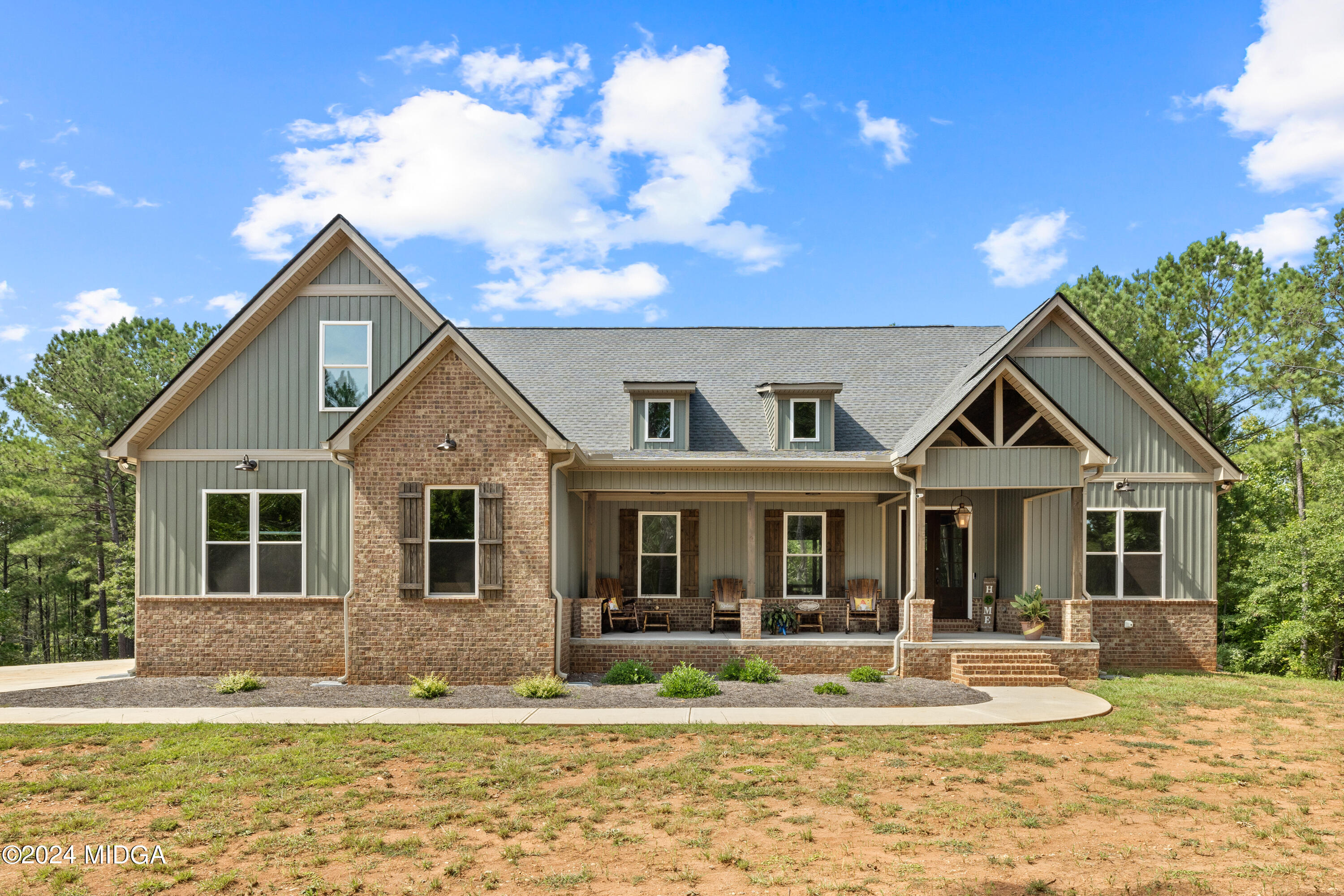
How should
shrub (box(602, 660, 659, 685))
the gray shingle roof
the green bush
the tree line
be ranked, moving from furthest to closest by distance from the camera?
the tree line → the gray shingle roof → the green bush → shrub (box(602, 660, 659, 685))

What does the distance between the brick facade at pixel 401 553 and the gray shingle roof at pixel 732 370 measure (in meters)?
3.03

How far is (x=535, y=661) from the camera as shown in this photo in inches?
494

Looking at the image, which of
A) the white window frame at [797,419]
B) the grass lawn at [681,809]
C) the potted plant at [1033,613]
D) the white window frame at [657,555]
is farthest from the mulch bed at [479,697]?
the white window frame at [797,419]

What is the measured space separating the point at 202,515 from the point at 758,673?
9.85m

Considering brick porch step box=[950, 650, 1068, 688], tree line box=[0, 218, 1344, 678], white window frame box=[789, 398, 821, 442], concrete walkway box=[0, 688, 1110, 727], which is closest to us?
concrete walkway box=[0, 688, 1110, 727]

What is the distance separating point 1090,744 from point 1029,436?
21.2 feet

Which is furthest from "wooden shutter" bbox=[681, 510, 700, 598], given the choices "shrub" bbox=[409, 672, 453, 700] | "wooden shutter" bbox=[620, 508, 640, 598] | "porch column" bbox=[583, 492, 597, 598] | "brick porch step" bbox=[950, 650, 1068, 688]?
"shrub" bbox=[409, 672, 453, 700]

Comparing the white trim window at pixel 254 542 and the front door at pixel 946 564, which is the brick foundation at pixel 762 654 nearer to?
the front door at pixel 946 564

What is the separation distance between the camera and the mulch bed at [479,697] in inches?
438

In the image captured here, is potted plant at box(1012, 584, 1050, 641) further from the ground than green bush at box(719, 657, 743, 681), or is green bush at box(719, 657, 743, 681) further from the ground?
potted plant at box(1012, 584, 1050, 641)

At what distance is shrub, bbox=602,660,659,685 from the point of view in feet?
41.2

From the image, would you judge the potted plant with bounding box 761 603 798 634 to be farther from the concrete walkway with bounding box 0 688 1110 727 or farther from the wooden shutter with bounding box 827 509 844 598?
the concrete walkway with bounding box 0 688 1110 727

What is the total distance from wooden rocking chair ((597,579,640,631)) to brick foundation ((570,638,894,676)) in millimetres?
1285

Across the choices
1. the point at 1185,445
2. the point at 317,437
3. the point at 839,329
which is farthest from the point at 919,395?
the point at 317,437
